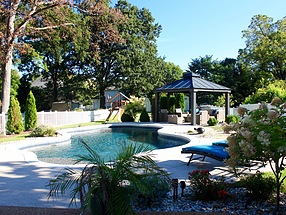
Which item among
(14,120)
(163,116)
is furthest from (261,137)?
(163,116)

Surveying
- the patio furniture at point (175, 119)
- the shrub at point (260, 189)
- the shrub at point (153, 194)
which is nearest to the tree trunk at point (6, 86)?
the patio furniture at point (175, 119)

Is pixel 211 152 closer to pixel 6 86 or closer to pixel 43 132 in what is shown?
pixel 43 132

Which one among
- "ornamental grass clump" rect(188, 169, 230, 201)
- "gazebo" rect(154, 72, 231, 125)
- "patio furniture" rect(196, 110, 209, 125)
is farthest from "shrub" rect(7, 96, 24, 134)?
"ornamental grass clump" rect(188, 169, 230, 201)

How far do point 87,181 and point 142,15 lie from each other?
31.6 meters

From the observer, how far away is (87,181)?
299cm

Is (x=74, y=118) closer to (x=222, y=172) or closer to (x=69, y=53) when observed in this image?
(x=69, y=53)

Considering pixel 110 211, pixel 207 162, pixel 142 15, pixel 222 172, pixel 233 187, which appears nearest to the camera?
pixel 110 211

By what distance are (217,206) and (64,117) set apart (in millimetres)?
16873

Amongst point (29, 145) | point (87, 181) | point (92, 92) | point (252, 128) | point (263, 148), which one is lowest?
point (29, 145)

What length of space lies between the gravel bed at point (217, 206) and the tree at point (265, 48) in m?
31.1

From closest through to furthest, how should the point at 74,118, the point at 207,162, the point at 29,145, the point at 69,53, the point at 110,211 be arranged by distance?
1. the point at 110,211
2. the point at 207,162
3. the point at 29,145
4. the point at 74,118
5. the point at 69,53

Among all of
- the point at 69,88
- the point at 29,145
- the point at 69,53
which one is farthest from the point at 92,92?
the point at 29,145

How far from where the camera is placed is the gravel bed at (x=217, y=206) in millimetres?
3570

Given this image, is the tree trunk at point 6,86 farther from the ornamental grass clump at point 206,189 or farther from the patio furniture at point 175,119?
the ornamental grass clump at point 206,189
